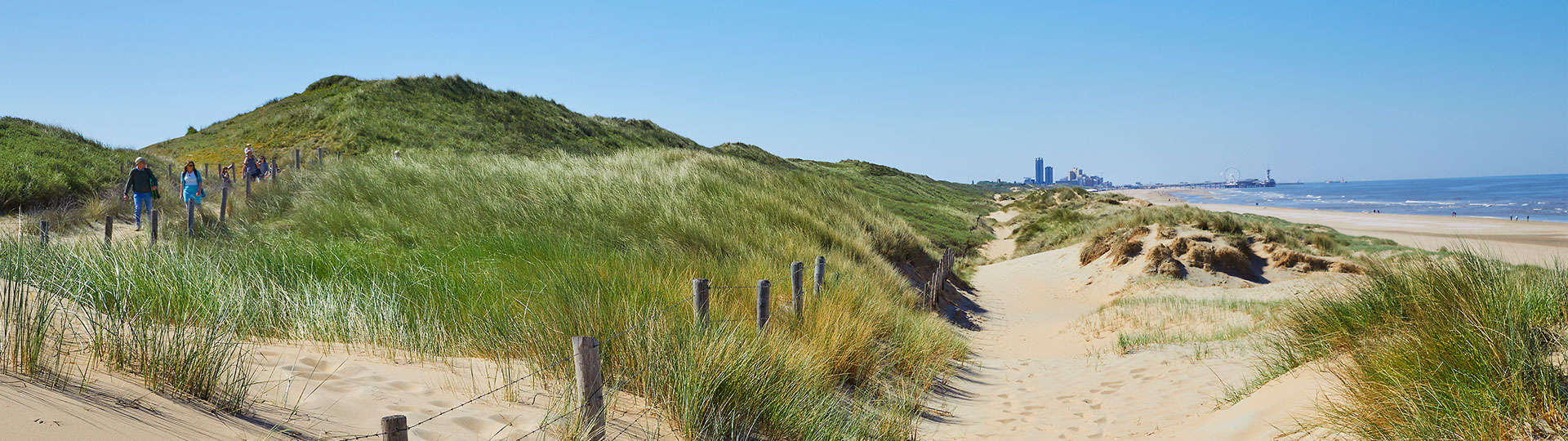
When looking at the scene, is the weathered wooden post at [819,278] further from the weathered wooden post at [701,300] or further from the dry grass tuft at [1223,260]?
the dry grass tuft at [1223,260]

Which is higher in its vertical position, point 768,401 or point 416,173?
point 416,173

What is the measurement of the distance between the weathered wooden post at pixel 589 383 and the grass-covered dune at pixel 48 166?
2282 cm

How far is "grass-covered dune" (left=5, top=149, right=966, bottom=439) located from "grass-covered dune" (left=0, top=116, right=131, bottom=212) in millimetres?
10625

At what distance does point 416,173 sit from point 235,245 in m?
5.34

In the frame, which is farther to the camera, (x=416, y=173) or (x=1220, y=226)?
(x=1220, y=226)

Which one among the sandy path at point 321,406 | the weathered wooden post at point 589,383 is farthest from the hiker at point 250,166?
the weathered wooden post at point 589,383

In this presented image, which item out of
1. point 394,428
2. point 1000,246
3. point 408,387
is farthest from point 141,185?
point 1000,246

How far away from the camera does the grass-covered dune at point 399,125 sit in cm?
3089

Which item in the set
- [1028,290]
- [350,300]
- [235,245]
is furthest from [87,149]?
[1028,290]

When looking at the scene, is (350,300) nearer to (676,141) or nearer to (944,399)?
(944,399)

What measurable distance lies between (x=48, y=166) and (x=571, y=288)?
25.2 m

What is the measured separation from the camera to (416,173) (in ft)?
45.1

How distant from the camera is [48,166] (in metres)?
21.3

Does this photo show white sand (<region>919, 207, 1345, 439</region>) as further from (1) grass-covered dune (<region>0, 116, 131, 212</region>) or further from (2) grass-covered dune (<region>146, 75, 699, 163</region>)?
(1) grass-covered dune (<region>0, 116, 131, 212</region>)
